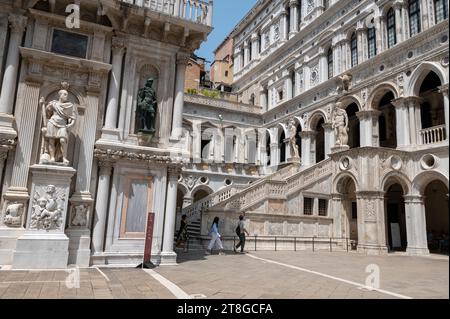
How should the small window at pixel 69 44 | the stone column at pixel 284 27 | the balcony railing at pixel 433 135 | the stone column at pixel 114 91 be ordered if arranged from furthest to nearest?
the stone column at pixel 284 27 < the balcony railing at pixel 433 135 < the stone column at pixel 114 91 < the small window at pixel 69 44

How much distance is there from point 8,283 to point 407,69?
20.3 meters

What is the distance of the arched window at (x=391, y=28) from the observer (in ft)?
69.7

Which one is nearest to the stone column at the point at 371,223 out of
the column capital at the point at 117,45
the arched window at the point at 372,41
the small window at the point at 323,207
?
the small window at the point at 323,207

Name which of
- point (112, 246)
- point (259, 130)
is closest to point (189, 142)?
point (259, 130)

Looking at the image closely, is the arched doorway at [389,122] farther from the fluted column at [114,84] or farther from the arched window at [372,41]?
the fluted column at [114,84]

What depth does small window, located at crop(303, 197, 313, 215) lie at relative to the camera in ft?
67.9

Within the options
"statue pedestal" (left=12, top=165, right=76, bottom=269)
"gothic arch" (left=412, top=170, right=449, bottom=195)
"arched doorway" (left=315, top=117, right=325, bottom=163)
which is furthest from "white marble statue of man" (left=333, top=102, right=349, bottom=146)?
"statue pedestal" (left=12, top=165, right=76, bottom=269)

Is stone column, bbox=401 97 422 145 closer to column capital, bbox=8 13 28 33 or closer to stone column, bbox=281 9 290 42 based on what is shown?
stone column, bbox=281 9 290 42

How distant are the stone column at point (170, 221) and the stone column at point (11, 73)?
4.50 m

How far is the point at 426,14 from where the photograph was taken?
1883 centimetres

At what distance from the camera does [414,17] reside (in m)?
20.1

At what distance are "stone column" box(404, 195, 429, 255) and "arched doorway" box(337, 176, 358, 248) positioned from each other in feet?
11.0

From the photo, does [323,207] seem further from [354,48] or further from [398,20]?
[398,20]

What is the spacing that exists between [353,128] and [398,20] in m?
8.60
